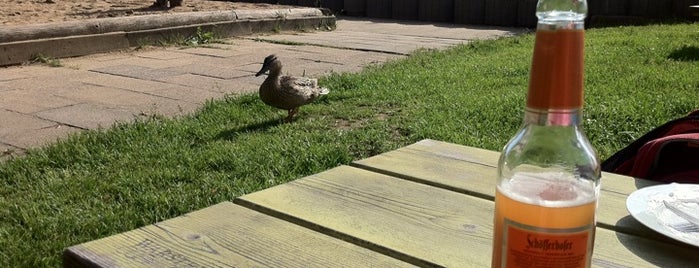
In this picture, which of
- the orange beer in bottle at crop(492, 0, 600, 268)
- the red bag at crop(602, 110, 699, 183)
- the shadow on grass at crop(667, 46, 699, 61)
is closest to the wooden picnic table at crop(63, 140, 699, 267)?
the red bag at crop(602, 110, 699, 183)

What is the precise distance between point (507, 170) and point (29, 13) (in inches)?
328

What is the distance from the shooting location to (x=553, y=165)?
2.76ft

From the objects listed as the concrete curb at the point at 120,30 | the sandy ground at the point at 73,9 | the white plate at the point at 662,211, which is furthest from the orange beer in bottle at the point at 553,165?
the sandy ground at the point at 73,9

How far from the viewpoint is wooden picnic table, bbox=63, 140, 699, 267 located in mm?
1117

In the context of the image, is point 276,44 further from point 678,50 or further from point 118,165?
point 118,165

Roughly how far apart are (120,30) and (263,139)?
14.4ft

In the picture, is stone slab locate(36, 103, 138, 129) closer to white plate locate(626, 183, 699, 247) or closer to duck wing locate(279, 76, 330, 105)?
duck wing locate(279, 76, 330, 105)

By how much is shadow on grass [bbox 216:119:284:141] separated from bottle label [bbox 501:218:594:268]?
3.17 metres

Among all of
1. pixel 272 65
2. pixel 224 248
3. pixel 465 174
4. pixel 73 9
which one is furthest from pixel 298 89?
pixel 73 9

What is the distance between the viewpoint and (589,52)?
693 centimetres

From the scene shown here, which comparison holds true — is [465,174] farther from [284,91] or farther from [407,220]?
[284,91]

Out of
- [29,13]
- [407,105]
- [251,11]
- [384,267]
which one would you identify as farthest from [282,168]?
[251,11]

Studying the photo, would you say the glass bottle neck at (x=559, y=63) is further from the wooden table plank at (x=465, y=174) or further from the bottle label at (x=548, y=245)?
the wooden table plank at (x=465, y=174)

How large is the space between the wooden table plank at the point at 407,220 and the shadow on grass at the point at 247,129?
7.87 ft
